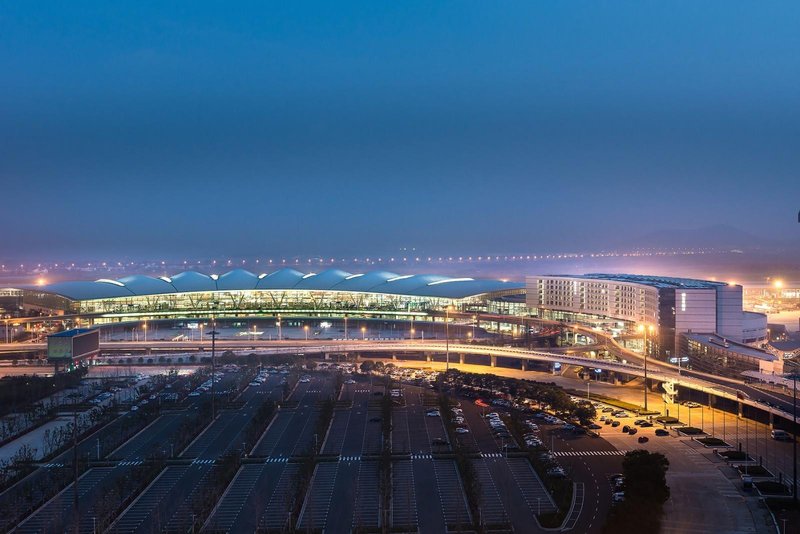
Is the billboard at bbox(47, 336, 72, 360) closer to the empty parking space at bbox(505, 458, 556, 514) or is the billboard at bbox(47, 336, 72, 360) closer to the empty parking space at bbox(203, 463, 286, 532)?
the empty parking space at bbox(203, 463, 286, 532)

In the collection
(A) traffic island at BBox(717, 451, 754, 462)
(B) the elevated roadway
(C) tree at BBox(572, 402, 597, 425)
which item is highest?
(B) the elevated roadway

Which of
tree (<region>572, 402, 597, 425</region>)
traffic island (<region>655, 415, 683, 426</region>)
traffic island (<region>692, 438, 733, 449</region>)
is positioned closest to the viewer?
traffic island (<region>692, 438, 733, 449</region>)

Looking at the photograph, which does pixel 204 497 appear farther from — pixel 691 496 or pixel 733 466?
pixel 733 466

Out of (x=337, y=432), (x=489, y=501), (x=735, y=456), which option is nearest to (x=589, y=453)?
(x=735, y=456)

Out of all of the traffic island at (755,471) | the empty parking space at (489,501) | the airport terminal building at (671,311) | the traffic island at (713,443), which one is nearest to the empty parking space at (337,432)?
the empty parking space at (489,501)

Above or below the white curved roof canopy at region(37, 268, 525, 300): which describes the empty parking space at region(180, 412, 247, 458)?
below

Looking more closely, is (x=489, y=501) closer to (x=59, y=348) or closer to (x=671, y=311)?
(x=671, y=311)

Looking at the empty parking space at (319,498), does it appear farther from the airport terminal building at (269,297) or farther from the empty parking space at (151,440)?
the airport terminal building at (269,297)

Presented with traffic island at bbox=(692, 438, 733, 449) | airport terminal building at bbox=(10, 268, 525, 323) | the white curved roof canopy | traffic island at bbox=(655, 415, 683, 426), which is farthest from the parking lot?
the white curved roof canopy

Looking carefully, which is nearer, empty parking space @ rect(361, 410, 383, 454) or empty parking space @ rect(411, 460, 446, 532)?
empty parking space @ rect(411, 460, 446, 532)

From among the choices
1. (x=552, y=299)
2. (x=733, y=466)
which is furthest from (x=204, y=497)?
(x=552, y=299)
